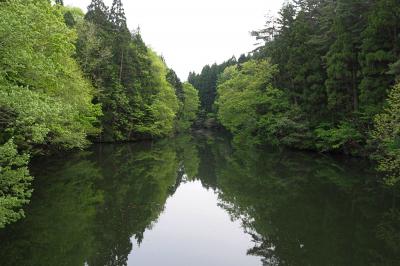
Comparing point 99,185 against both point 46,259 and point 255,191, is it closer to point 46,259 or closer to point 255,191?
point 255,191

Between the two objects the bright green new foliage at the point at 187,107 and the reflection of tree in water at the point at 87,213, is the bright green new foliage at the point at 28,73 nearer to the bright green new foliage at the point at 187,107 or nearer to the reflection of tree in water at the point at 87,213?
the reflection of tree in water at the point at 87,213

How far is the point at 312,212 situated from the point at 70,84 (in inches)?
558

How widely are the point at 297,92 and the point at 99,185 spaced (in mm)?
23111

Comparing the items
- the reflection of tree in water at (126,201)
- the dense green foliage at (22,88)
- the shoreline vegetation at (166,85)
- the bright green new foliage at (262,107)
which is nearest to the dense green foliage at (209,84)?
the shoreline vegetation at (166,85)

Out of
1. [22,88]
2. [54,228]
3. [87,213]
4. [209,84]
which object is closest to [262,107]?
[87,213]

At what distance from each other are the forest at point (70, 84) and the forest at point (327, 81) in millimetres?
11354

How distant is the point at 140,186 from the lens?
19484 mm

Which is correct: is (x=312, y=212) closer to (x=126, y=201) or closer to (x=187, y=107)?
(x=126, y=201)

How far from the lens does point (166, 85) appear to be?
2228 inches

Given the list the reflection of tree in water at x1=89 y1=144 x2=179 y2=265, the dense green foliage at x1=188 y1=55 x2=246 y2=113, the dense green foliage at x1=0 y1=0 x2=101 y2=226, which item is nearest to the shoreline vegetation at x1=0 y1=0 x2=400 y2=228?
the dense green foliage at x1=0 y1=0 x2=101 y2=226

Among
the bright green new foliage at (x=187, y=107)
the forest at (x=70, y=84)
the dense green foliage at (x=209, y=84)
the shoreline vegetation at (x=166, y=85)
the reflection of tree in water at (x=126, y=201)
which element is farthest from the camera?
the dense green foliage at (x=209, y=84)

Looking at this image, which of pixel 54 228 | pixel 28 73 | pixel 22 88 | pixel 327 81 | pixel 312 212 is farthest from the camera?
pixel 327 81

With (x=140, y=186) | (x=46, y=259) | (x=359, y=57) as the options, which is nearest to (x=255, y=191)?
(x=140, y=186)

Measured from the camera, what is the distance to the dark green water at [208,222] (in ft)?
33.8
